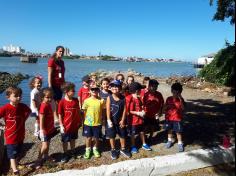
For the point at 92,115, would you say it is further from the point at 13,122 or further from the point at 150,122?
the point at 150,122

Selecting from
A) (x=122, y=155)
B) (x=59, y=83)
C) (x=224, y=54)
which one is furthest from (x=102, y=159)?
(x=224, y=54)

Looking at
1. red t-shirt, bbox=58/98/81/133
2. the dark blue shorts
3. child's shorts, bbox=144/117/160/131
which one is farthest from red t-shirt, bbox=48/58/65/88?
child's shorts, bbox=144/117/160/131

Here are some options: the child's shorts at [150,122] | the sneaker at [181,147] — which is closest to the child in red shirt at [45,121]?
the child's shorts at [150,122]

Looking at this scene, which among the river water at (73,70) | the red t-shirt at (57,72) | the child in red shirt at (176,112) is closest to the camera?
the child in red shirt at (176,112)

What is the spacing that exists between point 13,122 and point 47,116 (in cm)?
69

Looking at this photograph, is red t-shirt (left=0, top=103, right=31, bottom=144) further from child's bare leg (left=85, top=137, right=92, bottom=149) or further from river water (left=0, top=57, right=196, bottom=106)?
river water (left=0, top=57, right=196, bottom=106)

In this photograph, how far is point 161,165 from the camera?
245 inches

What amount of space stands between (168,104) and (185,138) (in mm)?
1252

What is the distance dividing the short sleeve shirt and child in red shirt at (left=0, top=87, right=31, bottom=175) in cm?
138

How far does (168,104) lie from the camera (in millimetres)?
7816

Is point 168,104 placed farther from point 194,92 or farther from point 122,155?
point 194,92

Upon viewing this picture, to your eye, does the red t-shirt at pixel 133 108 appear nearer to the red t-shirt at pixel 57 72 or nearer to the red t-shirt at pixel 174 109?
the red t-shirt at pixel 174 109

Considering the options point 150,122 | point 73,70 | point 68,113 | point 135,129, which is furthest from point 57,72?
point 73,70

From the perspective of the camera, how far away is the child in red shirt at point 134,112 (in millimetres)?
7418
